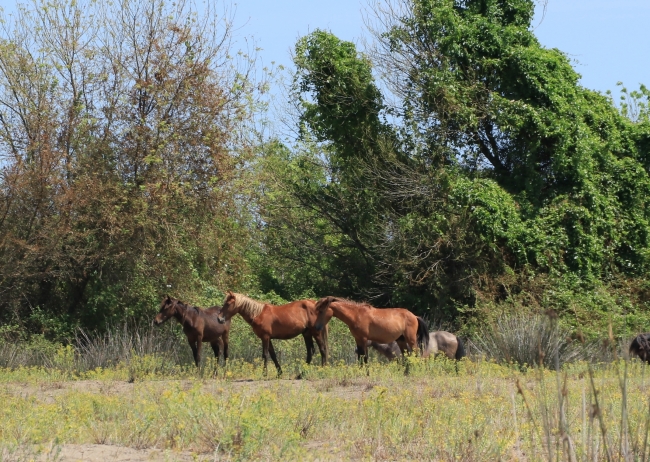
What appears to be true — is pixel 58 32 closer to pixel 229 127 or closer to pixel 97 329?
pixel 229 127

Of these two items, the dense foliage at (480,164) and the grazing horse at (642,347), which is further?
the dense foliage at (480,164)

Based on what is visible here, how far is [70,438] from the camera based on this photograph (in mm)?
8383

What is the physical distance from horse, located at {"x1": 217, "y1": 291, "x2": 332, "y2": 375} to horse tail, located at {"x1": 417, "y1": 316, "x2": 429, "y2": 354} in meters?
1.87

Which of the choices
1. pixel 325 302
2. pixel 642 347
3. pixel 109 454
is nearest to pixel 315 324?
pixel 325 302

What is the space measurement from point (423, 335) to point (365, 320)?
1633 mm

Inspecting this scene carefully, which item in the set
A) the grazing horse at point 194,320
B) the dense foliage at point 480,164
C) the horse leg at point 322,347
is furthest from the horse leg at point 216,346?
the dense foliage at point 480,164

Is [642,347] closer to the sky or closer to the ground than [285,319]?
closer to the ground

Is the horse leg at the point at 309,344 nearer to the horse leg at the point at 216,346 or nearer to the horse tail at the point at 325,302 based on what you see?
the horse tail at the point at 325,302

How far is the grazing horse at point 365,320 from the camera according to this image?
17.0m

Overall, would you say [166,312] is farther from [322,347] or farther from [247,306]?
[322,347]

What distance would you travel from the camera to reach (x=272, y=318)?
17.8 m

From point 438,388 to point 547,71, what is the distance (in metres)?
14.9

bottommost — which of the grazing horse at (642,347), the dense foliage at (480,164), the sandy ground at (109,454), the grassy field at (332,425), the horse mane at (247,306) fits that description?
the sandy ground at (109,454)

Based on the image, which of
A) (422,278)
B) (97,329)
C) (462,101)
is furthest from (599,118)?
(97,329)
